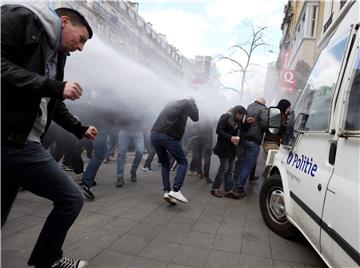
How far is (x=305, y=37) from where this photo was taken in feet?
63.9

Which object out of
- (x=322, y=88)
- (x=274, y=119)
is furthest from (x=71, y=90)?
(x=274, y=119)

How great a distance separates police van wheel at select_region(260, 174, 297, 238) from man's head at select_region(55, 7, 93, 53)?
2.95 m

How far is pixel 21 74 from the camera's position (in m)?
2.02

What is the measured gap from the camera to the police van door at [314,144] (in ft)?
9.29

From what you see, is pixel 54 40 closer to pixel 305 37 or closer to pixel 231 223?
pixel 231 223

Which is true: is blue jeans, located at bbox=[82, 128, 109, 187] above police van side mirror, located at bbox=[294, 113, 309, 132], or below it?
below

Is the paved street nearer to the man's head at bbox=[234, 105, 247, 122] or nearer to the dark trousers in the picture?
the man's head at bbox=[234, 105, 247, 122]

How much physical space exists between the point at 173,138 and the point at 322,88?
2.58 m

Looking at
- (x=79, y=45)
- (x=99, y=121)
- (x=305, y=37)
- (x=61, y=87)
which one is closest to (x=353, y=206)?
(x=61, y=87)

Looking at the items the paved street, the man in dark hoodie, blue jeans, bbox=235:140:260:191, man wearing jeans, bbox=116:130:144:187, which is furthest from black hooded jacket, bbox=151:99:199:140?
man wearing jeans, bbox=116:130:144:187

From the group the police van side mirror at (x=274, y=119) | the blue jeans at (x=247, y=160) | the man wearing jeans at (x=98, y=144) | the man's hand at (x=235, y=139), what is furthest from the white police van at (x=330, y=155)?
the man wearing jeans at (x=98, y=144)

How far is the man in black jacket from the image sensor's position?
2.06 m

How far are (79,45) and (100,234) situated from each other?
2.18 meters

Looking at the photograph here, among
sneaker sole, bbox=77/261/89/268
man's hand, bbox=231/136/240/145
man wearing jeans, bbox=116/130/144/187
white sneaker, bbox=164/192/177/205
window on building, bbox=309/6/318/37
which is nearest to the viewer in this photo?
sneaker sole, bbox=77/261/89/268
